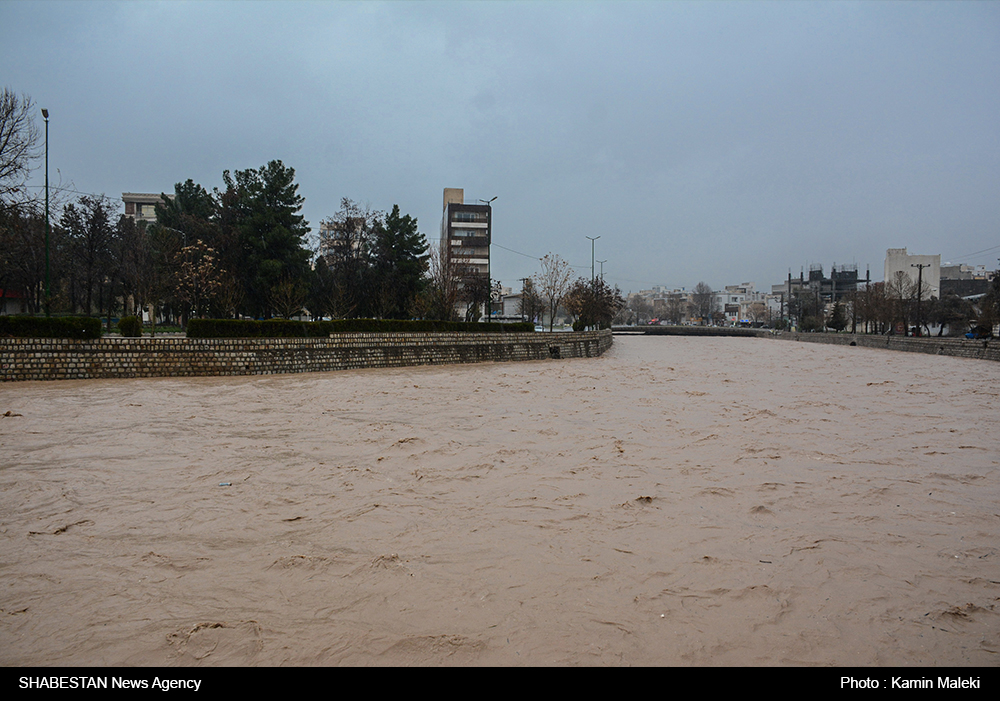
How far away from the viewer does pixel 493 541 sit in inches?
232

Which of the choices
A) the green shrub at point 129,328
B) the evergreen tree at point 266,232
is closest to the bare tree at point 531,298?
the evergreen tree at point 266,232

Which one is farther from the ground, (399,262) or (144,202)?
(144,202)

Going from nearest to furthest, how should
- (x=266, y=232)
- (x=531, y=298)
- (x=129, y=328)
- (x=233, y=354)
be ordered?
(x=233, y=354) → (x=129, y=328) → (x=266, y=232) → (x=531, y=298)

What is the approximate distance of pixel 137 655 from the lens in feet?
12.0

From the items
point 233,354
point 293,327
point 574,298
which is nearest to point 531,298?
point 574,298

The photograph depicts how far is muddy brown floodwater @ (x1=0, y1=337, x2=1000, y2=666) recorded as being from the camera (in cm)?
394

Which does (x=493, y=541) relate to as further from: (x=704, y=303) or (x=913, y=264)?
(x=704, y=303)

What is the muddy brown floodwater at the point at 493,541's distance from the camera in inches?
155

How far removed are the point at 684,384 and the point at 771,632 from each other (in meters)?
19.2

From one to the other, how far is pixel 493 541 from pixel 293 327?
20521mm

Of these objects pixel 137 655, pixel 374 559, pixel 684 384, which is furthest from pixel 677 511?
pixel 684 384

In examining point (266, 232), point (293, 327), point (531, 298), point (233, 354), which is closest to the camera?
point (233, 354)

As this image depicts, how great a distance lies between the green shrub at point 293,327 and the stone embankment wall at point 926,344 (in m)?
31.5

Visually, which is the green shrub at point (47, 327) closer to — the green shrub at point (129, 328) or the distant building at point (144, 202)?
the green shrub at point (129, 328)
